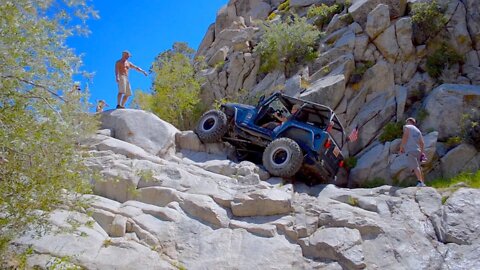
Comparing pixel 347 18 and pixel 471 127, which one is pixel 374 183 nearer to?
pixel 471 127

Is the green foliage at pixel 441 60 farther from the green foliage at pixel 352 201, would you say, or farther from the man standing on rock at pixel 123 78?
the man standing on rock at pixel 123 78

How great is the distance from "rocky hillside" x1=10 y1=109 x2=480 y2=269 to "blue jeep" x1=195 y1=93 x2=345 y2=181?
62 cm

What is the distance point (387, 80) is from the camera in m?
16.6

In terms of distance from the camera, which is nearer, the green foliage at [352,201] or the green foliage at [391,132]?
the green foliage at [352,201]

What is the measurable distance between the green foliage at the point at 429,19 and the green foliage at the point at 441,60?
955 millimetres

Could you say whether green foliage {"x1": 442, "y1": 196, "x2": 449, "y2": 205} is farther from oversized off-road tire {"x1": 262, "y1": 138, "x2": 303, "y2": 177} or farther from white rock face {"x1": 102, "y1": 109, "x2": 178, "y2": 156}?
white rock face {"x1": 102, "y1": 109, "x2": 178, "y2": 156}

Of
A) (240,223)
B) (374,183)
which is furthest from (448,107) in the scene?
(240,223)

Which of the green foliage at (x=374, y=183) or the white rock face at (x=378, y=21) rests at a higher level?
the white rock face at (x=378, y=21)

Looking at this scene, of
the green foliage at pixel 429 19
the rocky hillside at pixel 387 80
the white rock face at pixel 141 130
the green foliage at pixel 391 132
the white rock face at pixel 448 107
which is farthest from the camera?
the green foliage at pixel 429 19

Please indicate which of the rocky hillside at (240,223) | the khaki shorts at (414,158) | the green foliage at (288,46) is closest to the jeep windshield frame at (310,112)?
the rocky hillside at (240,223)

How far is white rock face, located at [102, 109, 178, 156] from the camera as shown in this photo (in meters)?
11.7

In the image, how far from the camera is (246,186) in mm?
10141

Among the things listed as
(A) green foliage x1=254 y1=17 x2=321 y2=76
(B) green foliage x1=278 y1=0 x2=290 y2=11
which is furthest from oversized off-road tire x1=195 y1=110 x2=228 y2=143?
(B) green foliage x1=278 y1=0 x2=290 y2=11

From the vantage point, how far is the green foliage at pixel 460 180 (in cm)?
1142
